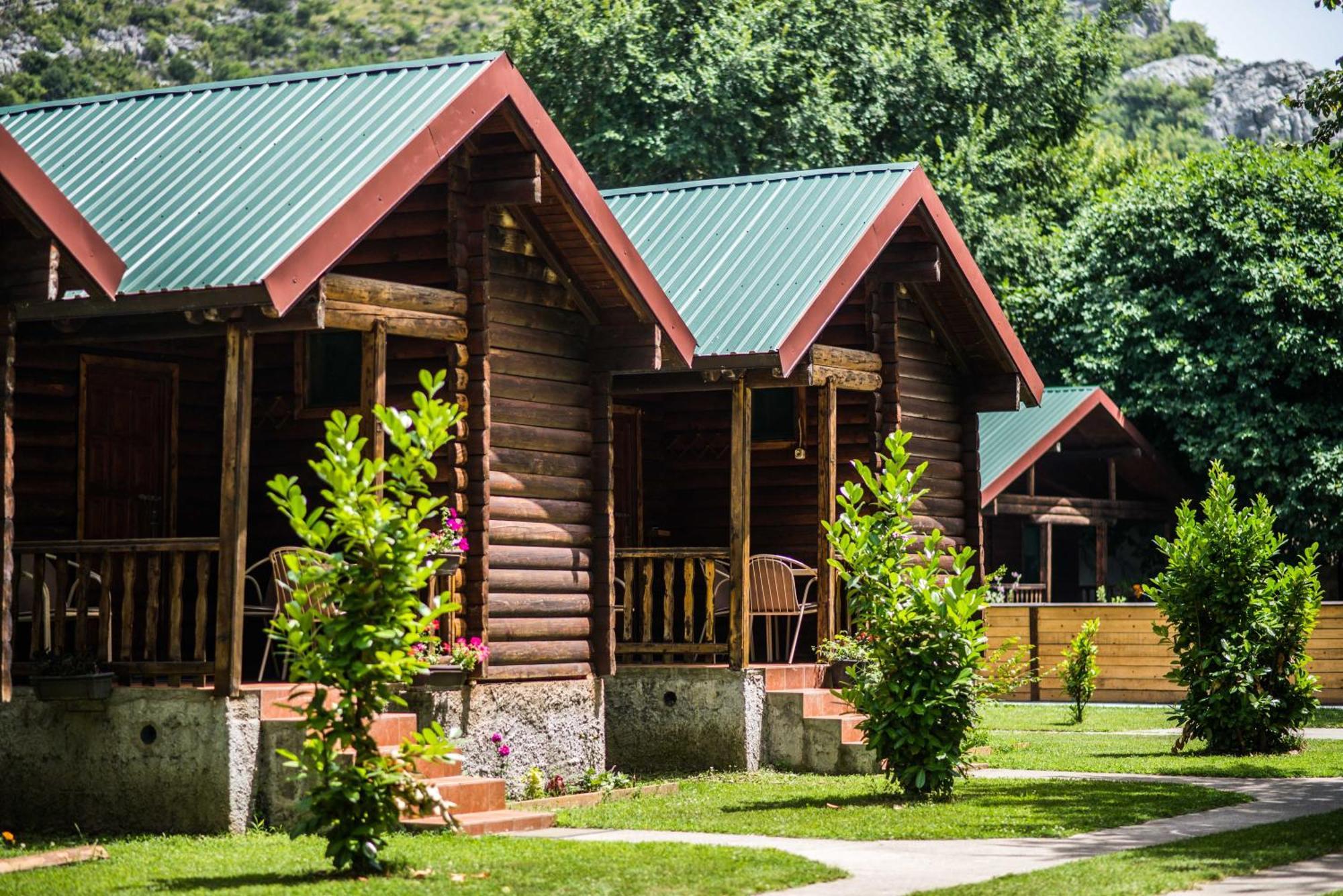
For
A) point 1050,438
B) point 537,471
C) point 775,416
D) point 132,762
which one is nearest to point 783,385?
point 775,416

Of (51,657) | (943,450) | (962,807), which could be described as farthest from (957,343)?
(51,657)

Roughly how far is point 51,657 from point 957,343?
11844 mm

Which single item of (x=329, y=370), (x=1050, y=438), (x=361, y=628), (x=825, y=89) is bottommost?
(x=361, y=628)

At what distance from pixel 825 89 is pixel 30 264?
2829 cm

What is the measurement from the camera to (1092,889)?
10.2 metres

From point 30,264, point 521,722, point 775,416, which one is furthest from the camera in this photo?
point 775,416

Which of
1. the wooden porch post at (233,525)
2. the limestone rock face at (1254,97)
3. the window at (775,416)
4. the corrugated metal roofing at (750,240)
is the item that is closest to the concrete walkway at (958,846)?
the wooden porch post at (233,525)

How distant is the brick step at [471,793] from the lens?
1357 centimetres

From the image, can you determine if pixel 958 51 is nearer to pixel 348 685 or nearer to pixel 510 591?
pixel 510 591

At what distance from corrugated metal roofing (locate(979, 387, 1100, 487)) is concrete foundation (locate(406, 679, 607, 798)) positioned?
49.8 ft

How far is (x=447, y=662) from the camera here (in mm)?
14703

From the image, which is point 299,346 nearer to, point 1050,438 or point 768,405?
point 768,405

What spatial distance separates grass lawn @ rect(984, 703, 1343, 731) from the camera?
23891mm

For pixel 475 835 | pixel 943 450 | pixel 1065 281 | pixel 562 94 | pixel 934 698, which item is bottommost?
pixel 475 835
